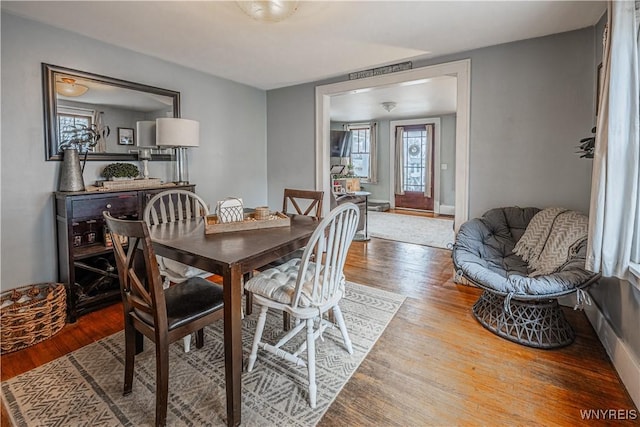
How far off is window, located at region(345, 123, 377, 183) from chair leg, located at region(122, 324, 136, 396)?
24.5ft

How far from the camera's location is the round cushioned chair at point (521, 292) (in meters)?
2.00

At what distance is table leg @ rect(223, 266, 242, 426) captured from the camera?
1.37 m

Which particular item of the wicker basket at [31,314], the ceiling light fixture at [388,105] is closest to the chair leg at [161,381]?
the wicker basket at [31,314]

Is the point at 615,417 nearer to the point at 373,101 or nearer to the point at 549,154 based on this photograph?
the point at 549,154

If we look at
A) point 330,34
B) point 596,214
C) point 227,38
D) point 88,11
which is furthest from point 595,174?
point 88,11

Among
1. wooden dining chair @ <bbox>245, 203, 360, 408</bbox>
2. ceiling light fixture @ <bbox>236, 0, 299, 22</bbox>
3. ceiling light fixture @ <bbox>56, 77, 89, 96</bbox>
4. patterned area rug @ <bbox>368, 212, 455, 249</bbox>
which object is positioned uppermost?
ceiling light fixture @ <bbox>236, 0, 299, 22</bbox>

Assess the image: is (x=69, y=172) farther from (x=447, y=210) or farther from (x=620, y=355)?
(x=447, y=210)

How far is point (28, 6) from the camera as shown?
221cm

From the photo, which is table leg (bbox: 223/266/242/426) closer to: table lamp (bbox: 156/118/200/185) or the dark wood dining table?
the dark wood dining table

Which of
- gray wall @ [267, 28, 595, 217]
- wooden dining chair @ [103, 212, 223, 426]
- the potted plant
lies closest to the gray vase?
the potted plant

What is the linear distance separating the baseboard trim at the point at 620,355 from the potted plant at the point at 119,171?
3.82 meters

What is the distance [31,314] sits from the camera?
2.08 meters

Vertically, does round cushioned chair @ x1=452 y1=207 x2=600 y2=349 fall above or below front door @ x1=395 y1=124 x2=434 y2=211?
below

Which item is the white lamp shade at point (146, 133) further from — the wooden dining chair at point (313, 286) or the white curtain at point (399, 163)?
the white curtain at point (399, 163)
